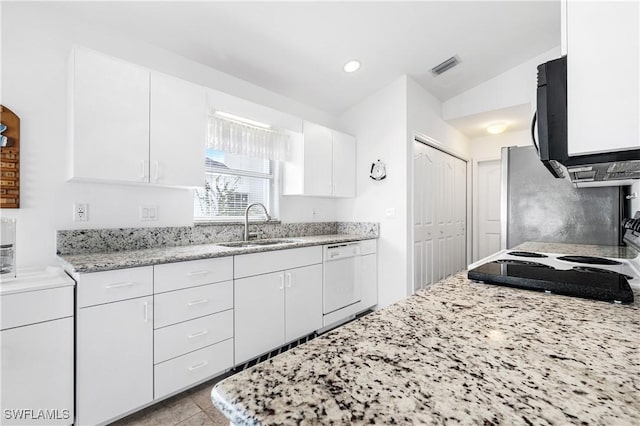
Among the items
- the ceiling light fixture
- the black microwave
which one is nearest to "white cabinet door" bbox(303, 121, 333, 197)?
the ceiling light fixture

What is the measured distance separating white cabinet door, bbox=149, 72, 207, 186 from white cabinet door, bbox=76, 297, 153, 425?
86cm

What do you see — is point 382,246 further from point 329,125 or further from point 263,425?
point 263,425

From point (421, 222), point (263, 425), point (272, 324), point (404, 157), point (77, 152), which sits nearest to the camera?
Result: point (263, 425)

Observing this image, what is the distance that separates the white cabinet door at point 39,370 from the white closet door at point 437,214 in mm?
2982

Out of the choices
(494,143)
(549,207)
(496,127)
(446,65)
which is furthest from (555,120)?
(494,143)

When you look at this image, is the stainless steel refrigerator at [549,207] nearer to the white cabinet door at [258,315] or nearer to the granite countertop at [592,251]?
the granite countertop at [592,251]

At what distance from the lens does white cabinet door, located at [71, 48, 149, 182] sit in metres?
1.66

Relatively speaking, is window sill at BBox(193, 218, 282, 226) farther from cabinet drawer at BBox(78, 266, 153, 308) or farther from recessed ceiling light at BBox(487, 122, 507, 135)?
recessed ceiling light at BBox(487, 122, 507, 135)

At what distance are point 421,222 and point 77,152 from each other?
3210 millimetres

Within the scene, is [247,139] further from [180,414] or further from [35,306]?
[180,414]

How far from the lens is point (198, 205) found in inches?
101

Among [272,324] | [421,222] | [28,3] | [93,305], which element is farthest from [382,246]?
[28,3]

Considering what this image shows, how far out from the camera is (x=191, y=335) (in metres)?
1.77

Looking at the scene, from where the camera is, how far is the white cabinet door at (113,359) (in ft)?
4.67
